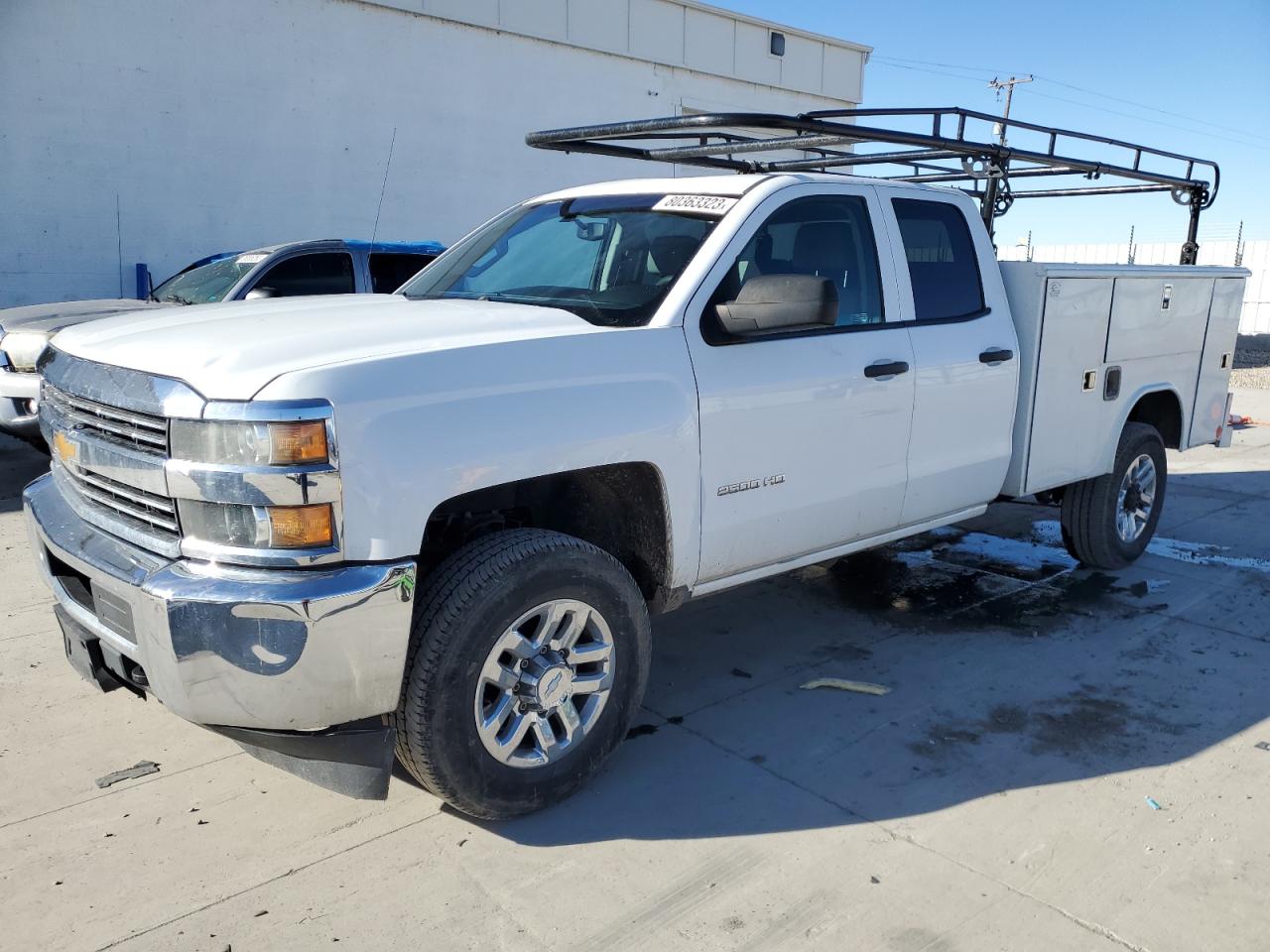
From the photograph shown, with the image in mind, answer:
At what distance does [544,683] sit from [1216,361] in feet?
17.2

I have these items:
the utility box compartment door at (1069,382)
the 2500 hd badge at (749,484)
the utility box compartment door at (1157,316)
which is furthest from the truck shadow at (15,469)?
the utility box compartment door at (1157,316)

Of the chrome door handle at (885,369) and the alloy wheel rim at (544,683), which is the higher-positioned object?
the chrome door handle at (885,369)

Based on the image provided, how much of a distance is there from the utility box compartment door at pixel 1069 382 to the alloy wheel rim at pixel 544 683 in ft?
9.11

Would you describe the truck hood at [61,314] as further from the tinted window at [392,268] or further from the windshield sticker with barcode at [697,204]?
the windshield sticker with barcode at [697,204]

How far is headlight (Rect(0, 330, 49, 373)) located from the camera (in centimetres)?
710

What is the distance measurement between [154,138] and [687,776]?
11759 millimetres

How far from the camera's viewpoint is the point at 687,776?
3459 millimetres

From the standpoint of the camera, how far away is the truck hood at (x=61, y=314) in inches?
285

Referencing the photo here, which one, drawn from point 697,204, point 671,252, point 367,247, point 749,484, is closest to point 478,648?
point 749,484

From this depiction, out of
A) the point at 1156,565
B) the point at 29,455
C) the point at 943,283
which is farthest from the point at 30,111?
the point at 1156,565

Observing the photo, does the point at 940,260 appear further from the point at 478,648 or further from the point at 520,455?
the point at 478,648

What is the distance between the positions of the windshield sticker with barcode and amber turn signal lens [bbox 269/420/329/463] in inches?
72.3

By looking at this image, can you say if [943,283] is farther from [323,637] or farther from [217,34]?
[217,34]

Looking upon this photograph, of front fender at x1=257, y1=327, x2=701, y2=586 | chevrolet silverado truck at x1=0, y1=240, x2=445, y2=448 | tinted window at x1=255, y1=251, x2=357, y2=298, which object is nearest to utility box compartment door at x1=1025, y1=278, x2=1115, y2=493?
front fender at x1=257, y1=327, x2=701, y2=586
